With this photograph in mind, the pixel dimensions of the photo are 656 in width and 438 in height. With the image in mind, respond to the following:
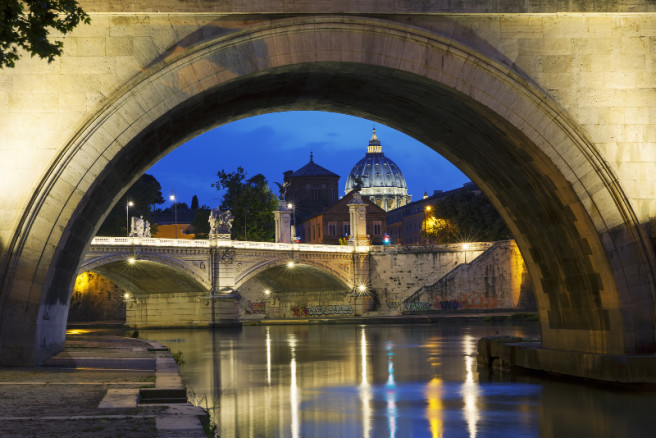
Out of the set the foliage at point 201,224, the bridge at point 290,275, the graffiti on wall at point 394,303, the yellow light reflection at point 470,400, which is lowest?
the yellow light reflection at point 470,400

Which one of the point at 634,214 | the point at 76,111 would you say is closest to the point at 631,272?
the point at 634,214

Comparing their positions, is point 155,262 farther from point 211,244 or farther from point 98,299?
point 98,299

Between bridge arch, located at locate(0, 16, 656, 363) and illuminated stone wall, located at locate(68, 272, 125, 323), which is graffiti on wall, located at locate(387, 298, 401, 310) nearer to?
illuminated stone wall, located at locate(68, 272, 125, 323)

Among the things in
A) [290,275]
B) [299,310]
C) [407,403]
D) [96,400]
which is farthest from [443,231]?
[96,400]

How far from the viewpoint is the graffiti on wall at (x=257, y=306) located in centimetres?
9456

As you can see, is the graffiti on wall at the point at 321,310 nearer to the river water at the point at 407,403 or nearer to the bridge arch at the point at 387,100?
the river water at the point at 407,403

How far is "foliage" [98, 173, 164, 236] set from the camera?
84875mm

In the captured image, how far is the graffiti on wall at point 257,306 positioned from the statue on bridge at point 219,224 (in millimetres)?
23096

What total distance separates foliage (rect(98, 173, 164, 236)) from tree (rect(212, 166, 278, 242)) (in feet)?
25.9

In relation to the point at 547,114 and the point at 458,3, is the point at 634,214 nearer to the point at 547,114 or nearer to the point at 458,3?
the point at 547,114

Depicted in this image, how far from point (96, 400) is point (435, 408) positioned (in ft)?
18.0

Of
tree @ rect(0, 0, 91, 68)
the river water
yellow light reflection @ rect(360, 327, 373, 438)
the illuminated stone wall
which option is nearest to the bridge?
the illuminated stone wall

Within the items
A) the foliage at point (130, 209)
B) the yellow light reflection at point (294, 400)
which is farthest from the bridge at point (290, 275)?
the yellow light reflection at point (294, 400)

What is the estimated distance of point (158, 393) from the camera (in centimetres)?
1218
